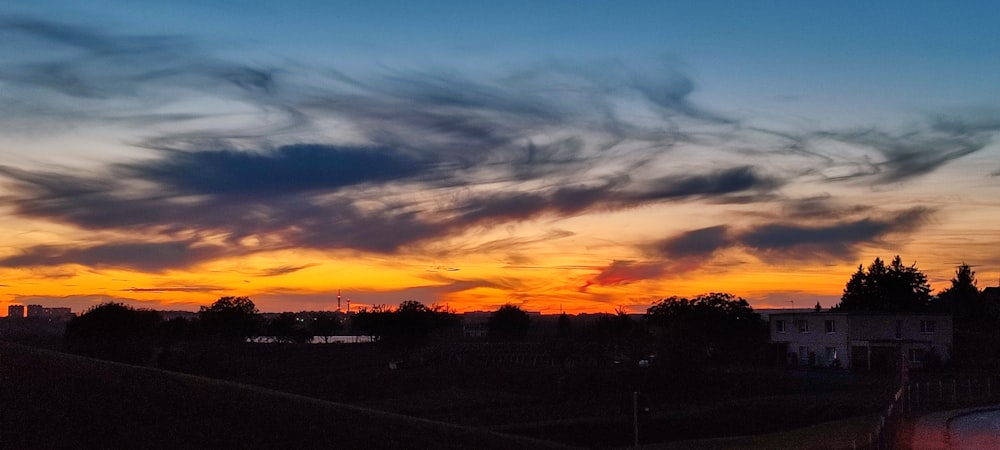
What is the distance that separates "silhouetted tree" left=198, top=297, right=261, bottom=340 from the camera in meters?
170

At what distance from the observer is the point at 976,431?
3809 cm

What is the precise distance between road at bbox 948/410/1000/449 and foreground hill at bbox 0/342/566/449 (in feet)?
64.0

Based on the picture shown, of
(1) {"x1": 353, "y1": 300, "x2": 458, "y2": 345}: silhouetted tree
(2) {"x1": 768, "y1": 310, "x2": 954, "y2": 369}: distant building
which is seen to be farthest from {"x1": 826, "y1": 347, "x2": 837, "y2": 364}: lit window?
(1) {"x1": 353, "y1": 300, "x2": 458, "y2": 345}: silhouetted tree

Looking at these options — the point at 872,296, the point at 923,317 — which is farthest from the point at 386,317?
the point at 923,317

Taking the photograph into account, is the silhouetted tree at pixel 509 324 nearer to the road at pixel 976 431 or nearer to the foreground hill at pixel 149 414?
the road at pixel 976 431

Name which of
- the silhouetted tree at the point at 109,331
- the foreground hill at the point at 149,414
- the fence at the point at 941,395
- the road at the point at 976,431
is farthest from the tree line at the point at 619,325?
the foreground hill at the point at 149,414

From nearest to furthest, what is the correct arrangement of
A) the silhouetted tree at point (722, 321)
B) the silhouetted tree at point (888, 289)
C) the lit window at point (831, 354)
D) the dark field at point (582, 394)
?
the dark field at point (582, 394), the lit window at point (831, 354), the silhouetted tree at point (722, 321), the silhouetted tree at point (888, 289)

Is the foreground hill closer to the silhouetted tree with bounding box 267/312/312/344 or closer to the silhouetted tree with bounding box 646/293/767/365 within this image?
the silhouetted tree with bounding box 646/293/767/365

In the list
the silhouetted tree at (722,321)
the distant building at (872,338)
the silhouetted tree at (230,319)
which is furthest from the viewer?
the silhouetted tree at (230,319)

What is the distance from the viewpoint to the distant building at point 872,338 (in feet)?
289

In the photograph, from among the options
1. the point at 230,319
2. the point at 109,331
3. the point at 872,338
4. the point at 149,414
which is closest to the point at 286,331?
→ the point at 230,319

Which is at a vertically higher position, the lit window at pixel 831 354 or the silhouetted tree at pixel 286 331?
the silhouetted tree at pixel 286 331

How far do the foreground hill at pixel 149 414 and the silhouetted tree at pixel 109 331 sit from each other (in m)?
64.6

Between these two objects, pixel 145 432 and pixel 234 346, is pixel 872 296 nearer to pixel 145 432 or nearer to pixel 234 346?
pixel 234 346
